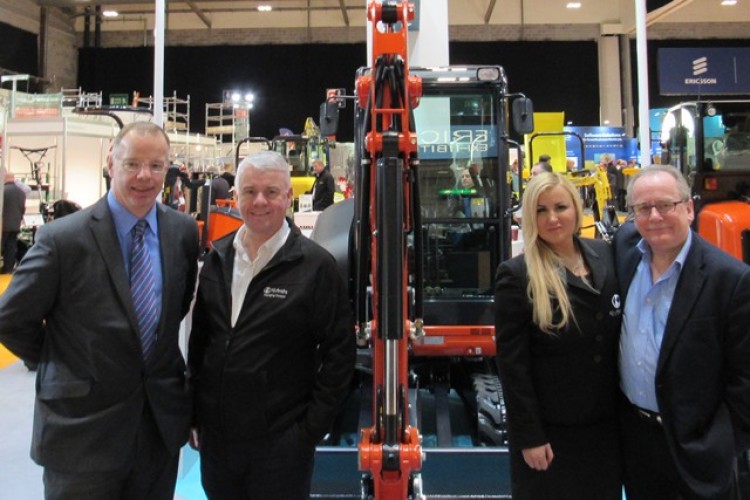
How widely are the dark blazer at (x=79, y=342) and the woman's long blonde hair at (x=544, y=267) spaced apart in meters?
1.22

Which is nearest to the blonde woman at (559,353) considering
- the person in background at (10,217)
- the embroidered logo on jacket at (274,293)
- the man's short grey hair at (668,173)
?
the man's short grey hair at (668,173)

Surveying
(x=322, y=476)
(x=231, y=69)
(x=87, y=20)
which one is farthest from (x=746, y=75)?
(x=87, y=20)

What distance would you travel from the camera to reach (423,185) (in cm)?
429

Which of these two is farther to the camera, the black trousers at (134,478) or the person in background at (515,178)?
the person in background at (515,178)

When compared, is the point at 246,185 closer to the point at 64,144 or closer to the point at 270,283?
the point at 270,283

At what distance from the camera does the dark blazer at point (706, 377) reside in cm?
179

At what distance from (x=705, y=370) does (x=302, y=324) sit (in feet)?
3.96

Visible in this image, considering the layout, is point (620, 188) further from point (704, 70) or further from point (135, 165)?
point (135, 165)

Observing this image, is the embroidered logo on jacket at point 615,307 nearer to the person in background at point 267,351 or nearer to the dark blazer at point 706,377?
the dark blazer at point 706,377

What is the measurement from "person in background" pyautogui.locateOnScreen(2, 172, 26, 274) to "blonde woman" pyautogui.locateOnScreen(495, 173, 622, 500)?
11253mm

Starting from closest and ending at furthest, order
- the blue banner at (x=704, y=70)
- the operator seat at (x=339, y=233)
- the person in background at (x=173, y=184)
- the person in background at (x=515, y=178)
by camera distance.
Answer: the operator seat at (x=339, y=233), the person in background at (x=515, y=178), the person in background at (x=173, y=184), the blue banner at (x=704, y=70)

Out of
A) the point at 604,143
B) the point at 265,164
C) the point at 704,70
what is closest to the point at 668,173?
the point at 265,164

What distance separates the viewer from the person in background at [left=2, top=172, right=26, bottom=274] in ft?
36.3

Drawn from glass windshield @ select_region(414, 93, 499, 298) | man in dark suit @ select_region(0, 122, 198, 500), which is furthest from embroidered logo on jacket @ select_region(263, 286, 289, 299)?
glass windshield @ select_region(414, 93, 499, 298)
